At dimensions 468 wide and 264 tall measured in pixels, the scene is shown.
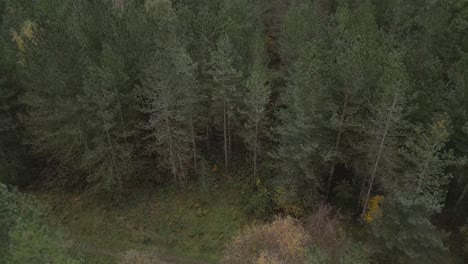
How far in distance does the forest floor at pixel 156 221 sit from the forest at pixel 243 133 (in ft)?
0.42

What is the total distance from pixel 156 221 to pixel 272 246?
14275 millimetres

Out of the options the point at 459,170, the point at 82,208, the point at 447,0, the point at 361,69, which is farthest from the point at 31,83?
the point at 447,0

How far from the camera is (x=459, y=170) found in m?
29.5

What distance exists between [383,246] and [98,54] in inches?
1006

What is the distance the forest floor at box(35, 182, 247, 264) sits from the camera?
33562 millimetres

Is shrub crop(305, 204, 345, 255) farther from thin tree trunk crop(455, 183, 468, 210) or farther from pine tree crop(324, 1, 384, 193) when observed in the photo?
thin tree trunk crop(455, 183, 468, 210)

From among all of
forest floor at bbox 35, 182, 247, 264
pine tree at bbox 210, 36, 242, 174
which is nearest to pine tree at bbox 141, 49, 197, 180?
pine tree at bbox 210, 36, 242, 174

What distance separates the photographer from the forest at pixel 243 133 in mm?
26578

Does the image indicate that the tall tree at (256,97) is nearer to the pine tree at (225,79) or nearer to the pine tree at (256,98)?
the pine tree at (256,98)

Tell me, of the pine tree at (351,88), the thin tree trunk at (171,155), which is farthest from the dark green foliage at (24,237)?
the pine tree at (351,88)

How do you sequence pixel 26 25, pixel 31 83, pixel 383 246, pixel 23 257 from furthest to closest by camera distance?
pixel 26 25, pixel 31 83, pixel 383 246, pixel 23 257

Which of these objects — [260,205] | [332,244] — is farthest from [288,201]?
[332,244]

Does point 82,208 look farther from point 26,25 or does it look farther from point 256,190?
point 26,25

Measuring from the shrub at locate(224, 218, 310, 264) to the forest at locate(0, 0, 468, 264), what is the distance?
0.12 m
